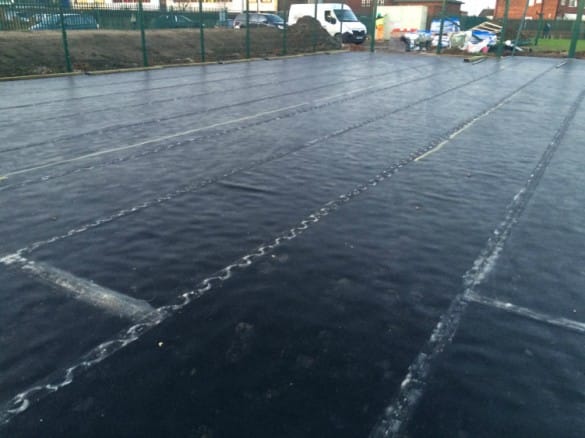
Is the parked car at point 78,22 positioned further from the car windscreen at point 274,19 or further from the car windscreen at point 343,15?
the car windscreen at point 343,15

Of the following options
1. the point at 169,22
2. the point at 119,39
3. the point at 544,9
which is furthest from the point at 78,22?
the point at 544,9

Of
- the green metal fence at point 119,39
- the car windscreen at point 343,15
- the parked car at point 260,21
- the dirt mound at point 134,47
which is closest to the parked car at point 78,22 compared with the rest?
the green metal fence at point 119,39

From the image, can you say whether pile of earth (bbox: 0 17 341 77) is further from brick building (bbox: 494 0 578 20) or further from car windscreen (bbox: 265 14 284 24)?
brick building (bbox: 494 0 578 20)

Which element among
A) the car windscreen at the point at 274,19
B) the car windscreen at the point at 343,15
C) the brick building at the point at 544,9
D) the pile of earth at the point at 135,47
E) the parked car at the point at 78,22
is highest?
the brick building at the point at 544,9

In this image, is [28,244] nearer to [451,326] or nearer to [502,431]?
[451,326]

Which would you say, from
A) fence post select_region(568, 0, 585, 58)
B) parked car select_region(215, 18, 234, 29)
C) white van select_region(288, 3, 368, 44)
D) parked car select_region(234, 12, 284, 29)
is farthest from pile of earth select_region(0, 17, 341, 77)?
fence post select_region(568, 0, 585, 58)

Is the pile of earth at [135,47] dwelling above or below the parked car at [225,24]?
below

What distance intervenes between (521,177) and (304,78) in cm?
1189

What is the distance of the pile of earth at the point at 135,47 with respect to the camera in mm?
18172

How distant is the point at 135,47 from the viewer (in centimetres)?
2259

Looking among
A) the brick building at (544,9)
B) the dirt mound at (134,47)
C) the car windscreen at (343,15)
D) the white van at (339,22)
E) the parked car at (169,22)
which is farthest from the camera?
the brick building at (544,9)

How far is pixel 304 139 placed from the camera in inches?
348

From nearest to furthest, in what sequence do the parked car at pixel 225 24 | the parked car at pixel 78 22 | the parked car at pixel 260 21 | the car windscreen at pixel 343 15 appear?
the parked car at pixel 78 22 < the parked car at pixel 260 21 < the car windscreen at pixel 343 15 < the parked car at pixel 225 24


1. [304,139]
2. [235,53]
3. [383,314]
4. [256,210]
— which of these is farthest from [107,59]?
[383,314]
